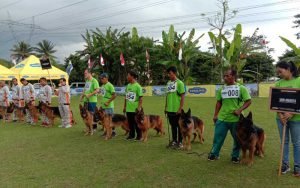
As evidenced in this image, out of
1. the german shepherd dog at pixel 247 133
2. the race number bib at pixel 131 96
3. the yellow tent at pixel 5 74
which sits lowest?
the german shepherd dog at pixel 247 133

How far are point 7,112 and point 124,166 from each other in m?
10.6

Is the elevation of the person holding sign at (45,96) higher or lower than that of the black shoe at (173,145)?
higher

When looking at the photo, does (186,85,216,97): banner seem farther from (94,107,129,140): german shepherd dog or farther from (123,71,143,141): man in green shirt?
(123,71,143,141): man in green shirt

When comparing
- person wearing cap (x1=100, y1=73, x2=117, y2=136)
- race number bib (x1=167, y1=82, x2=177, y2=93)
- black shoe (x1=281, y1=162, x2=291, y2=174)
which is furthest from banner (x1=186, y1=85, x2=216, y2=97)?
black shoe (x1=281, y1=162, x2=291, y2=174)

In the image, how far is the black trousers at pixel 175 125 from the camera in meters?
7.45

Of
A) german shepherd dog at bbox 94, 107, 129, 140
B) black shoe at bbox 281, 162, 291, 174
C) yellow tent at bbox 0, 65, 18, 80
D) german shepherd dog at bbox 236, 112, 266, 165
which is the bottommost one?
black shoe at bbox 281, 162, 291, 174

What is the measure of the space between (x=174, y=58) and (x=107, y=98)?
20849mm

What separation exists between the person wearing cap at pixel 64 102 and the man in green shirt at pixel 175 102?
517cm

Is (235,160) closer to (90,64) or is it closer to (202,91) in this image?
(202,91)

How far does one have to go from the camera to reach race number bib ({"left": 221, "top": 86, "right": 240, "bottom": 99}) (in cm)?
587

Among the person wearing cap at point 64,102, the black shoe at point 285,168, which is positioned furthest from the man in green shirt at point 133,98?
the black shoe at point 285,168

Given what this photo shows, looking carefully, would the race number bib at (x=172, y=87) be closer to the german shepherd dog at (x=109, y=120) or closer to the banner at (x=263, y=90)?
the german shepherd dog at (x=109, y=120)

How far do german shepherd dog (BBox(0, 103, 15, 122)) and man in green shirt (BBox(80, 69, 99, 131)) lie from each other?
591cm

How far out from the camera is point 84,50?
3812 centimetres
